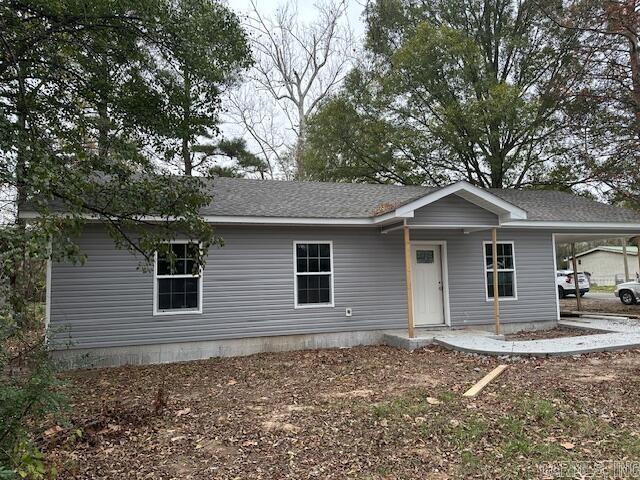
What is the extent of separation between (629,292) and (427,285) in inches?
449

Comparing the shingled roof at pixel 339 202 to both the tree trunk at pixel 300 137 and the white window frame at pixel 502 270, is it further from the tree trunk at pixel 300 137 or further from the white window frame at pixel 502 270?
the tree trunk at pixel 300 137

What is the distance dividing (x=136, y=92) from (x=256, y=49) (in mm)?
16946

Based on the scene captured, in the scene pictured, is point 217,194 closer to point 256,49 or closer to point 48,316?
point 48,316

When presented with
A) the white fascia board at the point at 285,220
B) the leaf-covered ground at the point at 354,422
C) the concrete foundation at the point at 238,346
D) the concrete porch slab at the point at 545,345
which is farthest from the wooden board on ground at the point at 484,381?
the white fascia board at the point at 285,220

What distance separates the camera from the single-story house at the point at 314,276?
7.90 m

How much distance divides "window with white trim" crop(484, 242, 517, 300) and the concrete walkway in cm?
182

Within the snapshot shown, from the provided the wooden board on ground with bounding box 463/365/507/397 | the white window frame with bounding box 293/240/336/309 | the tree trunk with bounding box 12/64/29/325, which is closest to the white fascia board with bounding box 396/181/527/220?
the white window frame with bounding box 293/240/336/309

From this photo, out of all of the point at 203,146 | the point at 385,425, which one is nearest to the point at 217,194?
the point at 385,425

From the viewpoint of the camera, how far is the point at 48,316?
7.43 meters

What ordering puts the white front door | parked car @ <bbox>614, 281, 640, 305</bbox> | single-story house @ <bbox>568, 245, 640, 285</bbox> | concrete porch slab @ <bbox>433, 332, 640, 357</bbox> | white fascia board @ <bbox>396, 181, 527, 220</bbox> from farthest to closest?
single-story house @ <bbox>568, 245, 640, 285</bbox> < parked car @ <bbox>614, 281, 640, 305</bbox> < the white front door < white fascia board @ <bbox>396, 181, 527, 220</bbox> < concrete porch slab @ <bbox>433, 332, 640, 357</bbox>

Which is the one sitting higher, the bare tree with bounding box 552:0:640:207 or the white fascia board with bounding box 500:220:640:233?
the bare tree with bounding box 552:0:640:207

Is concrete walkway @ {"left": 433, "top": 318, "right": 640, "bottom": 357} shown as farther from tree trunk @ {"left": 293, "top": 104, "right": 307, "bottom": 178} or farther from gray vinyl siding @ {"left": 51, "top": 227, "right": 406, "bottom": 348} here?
tree trunk @ {"left": 293, "top": 104, "right": 307, "bottom": 178}

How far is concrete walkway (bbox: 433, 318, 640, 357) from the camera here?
7.51 metres

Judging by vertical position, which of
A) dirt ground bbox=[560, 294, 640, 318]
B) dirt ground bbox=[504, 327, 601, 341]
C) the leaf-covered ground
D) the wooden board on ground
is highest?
dirt ground bbox=[560, 294, 640, 318]
